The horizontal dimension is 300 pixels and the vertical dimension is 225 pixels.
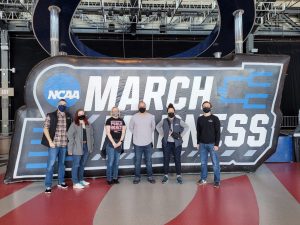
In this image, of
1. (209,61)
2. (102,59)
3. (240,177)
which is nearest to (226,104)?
(209,61)

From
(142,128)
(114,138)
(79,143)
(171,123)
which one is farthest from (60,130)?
(171,123)

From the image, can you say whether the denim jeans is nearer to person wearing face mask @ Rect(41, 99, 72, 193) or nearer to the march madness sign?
the march madness sign

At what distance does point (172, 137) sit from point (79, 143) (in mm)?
1616

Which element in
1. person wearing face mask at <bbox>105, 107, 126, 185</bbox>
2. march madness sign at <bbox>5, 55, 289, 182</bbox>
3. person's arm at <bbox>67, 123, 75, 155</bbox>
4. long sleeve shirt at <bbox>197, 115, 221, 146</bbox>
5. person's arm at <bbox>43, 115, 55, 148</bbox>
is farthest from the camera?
march madness sign at <bbox>5, 55, 289, 182</bbox>

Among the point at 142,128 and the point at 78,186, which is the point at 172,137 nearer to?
the point at 142,128

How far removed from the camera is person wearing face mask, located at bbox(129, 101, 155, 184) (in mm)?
5629

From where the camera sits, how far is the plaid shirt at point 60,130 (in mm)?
5180

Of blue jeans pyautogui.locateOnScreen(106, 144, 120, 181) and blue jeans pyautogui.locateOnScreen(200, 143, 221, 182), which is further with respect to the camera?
→ blue jeans pyautogui.locateOnScreen(106, 144, 120, 181)

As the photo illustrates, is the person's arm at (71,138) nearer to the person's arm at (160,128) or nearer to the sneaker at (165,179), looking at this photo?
the person's arm at (160,128)

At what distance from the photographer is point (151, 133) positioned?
5.71 metres

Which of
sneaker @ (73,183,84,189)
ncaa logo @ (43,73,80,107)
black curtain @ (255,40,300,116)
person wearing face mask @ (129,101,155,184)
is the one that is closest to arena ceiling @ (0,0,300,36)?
black curtain @ (255,40,300,116)

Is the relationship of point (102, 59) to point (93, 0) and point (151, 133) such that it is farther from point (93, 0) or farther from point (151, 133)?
point (93, 0)

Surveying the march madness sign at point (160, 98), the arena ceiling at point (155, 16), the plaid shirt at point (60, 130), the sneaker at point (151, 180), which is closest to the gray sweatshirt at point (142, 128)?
the march madness sign at point (160, 98)

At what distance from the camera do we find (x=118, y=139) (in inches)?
221
